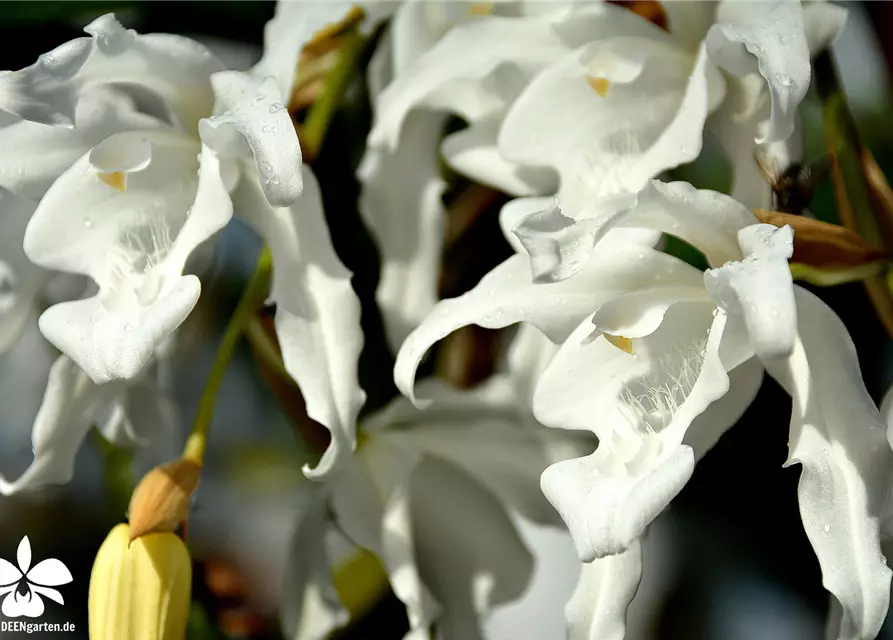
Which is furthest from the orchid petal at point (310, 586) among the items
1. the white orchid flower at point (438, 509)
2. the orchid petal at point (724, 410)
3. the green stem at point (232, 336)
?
the orchid petal at point (724, 410)

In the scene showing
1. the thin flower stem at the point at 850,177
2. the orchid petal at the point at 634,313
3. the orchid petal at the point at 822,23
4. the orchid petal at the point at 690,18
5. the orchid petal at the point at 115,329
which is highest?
the orchid petal at the point at 822,23

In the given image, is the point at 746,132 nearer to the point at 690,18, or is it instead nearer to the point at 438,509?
the point at 690,18

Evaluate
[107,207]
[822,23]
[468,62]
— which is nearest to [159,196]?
[107,207]

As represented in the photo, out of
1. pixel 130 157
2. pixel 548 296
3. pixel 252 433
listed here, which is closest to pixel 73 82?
pixel 130 157

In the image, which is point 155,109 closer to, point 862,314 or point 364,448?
point 364,448

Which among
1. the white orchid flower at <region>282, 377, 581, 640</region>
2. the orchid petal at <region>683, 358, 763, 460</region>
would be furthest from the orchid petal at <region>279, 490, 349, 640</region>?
the orchid petal at <region>683, 358, 763, 460</region>

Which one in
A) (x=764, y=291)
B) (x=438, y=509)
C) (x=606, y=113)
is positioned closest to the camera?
(x=764, y=291)

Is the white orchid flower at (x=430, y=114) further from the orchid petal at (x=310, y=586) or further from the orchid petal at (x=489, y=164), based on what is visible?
the orchid petal at (x=310, y=586)
